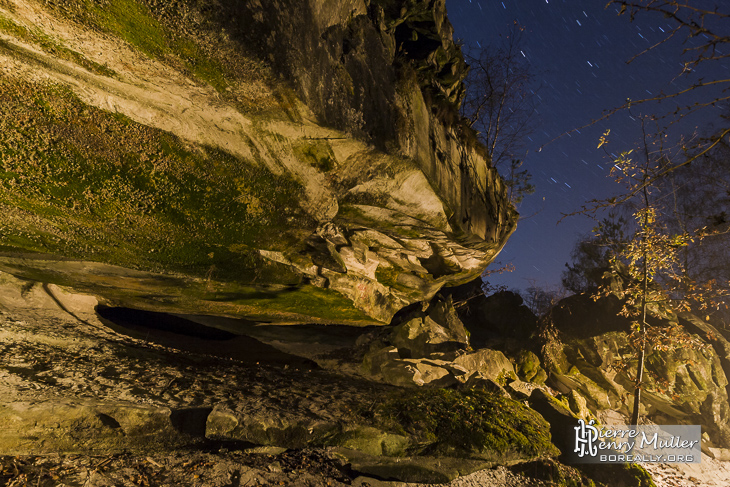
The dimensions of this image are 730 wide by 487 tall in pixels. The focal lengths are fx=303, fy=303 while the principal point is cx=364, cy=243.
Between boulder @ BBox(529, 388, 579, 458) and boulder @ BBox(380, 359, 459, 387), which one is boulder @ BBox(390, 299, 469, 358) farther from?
boulder @ BBox(529, 388, 579, 458)

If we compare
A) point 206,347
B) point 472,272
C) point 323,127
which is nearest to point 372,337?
point 472,272

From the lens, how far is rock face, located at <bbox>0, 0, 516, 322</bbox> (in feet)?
7.96

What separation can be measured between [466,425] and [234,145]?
5854 mm

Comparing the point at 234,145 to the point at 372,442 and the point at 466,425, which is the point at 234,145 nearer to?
the point at 372,442

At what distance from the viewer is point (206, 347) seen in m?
8.87

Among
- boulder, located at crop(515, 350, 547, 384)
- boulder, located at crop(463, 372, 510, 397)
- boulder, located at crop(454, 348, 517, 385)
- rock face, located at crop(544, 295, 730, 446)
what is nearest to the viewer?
boulder, located at crop(463, 372, 510, 397)

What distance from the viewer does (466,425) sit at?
545cm

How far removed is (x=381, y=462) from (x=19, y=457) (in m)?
4.45

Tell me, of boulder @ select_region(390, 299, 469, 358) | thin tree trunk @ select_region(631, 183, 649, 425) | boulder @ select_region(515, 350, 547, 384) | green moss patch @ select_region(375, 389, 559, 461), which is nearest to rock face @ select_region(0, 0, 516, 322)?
green moss patch @ select_region(375, 389, 559, 461)

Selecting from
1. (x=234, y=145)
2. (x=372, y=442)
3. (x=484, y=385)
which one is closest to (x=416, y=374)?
(x=484, y=385)

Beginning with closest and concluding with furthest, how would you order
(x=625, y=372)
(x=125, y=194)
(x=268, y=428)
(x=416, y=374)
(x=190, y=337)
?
(x=125, y=194)
(x=268, y=428)
(x=416, y=374)
(x=190, y=337)
(x=625, y=372)

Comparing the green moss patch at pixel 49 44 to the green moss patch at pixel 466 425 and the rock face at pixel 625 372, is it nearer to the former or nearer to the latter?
the green moss patch at pixel 466 425

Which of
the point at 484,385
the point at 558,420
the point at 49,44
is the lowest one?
the point at 558,420

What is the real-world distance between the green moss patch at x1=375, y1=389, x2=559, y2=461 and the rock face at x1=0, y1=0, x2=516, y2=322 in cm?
284
